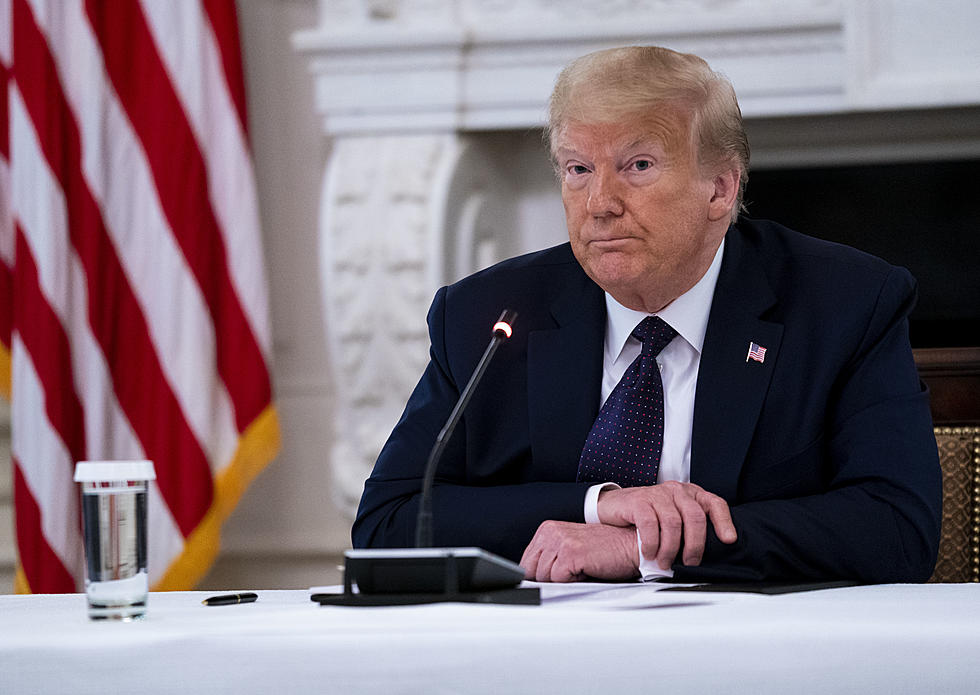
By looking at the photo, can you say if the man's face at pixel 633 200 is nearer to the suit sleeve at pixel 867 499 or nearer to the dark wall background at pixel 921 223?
the suit sleeve at pixel 867 499

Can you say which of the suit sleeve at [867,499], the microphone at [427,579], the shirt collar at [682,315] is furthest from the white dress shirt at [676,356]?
the microphone at [427,579]

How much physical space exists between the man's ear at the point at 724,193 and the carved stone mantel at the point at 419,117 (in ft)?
3.65

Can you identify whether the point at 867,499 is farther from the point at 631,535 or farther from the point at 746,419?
the point at 631,535

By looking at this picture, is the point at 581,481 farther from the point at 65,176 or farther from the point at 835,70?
the point at 65,176

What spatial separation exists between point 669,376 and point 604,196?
0.27 m

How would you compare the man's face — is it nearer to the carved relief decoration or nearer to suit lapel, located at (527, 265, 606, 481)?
suit lapel, located at (527, 265, 606, 481)

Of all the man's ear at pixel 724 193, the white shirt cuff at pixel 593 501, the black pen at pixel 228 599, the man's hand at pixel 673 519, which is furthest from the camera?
the man's ear at pixel 724 193

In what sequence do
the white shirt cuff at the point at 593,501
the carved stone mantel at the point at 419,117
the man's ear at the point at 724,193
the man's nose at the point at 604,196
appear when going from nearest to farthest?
the white shirt cuff at the point at 593,501, the man's nose at the point at 604,196, the man's ear at the point at 724,193, the carved stone mantel at the point at 419,117

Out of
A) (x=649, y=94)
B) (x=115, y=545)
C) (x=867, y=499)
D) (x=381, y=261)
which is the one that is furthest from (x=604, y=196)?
(x=381, y=261)

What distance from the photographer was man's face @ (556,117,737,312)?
67.1 inches

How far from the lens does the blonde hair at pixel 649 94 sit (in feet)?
5.58

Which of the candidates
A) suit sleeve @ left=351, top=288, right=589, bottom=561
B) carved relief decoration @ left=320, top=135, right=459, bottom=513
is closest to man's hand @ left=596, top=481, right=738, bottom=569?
suit sleeve @ left=351, top=288, right=589, bottom=561

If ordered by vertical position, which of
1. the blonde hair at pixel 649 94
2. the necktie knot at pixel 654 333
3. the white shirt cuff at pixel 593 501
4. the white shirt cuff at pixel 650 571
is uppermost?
the blonde hair at pixel 649 94

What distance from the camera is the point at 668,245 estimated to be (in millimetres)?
1739
